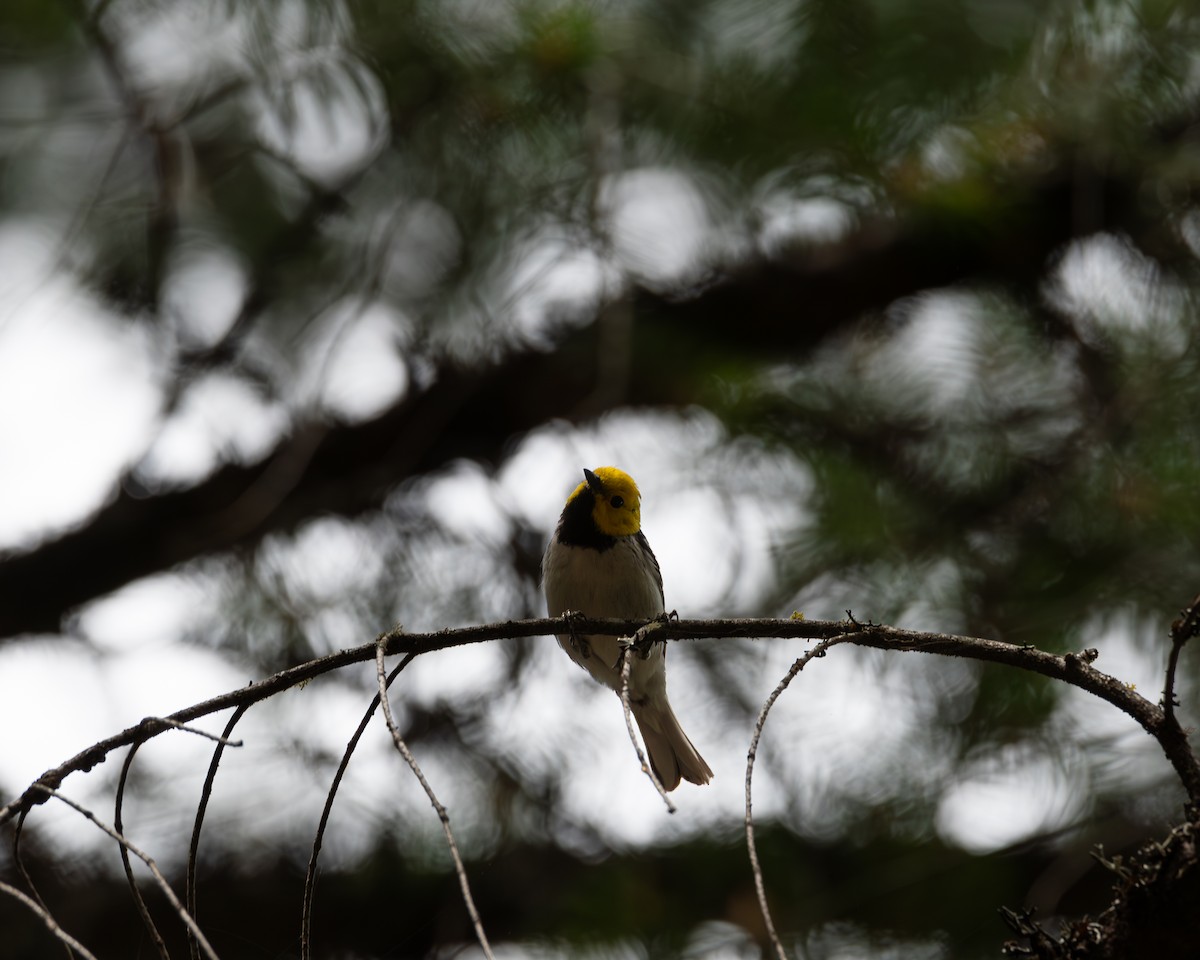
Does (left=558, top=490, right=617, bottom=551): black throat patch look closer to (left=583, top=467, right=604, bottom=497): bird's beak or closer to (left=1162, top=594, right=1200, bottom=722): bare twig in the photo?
(left=583, top=467, right=604, bottom=497): bird's beak

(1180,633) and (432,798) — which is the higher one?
(1180,633)

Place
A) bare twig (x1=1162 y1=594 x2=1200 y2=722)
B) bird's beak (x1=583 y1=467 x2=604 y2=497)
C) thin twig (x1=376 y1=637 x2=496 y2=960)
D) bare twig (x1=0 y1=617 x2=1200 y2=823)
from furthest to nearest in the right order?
bird's beak (x1=583 y1=467 x2=604 y2=497) < bare twig (x1=0 y1=617 x2=1200 y2=823) < bare twig (x1=1162 y1=594 x2=1200 y2=722) < thin twig (x1=376 y1=637 x2=496 y2=960)

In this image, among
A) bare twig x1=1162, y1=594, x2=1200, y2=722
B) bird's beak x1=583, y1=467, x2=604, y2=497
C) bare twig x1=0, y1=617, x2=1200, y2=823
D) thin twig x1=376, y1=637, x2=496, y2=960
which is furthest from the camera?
bird's beak x1=583, y1=467, x2=604, y2=497

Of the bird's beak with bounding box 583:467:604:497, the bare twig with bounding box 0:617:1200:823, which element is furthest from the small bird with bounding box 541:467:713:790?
the bare twig with bounding box 0:617:1200:823

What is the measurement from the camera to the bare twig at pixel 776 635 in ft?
3.86

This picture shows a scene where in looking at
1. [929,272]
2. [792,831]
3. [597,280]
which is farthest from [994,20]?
[792,831]

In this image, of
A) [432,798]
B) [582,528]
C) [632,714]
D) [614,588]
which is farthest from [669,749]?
[432,798]

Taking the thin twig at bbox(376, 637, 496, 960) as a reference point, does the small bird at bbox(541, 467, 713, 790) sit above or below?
below

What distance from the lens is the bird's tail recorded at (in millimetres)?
3213

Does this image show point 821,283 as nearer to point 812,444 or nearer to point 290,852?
point 812,444

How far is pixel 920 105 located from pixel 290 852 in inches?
103

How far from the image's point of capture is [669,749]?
3.25 m

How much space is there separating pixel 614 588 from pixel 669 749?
552mm

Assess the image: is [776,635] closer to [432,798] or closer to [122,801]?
[432,798]
